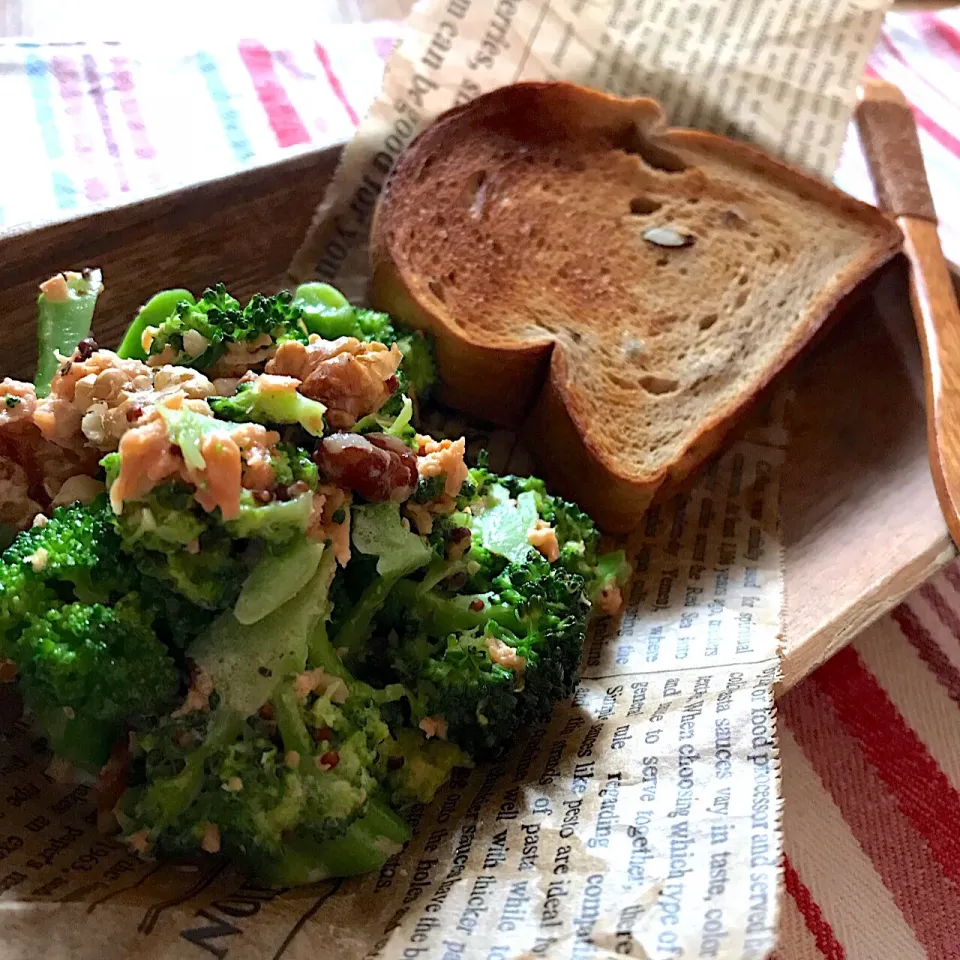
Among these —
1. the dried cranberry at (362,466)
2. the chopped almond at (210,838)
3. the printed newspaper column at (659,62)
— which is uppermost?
the printed newspaper column at (659,62)

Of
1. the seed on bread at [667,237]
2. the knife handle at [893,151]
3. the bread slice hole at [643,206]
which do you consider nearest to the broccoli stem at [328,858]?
the seed on bread at [667,237]

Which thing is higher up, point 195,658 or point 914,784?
point 195,658

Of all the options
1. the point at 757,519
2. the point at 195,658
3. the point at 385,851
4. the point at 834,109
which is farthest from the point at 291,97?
the point at 385,851

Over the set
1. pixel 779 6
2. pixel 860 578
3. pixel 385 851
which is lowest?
pixel 385 851

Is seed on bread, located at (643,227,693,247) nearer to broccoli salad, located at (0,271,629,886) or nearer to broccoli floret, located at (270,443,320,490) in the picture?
broccoli salad, located at (0,271,629,886)

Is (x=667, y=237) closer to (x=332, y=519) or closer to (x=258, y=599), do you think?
(x=332, y=519)

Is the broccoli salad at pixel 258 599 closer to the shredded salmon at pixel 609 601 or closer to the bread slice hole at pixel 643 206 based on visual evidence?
the shredded salmon at pixel 609 601

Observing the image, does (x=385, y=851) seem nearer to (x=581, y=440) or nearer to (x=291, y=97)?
(x=581, y=440)
